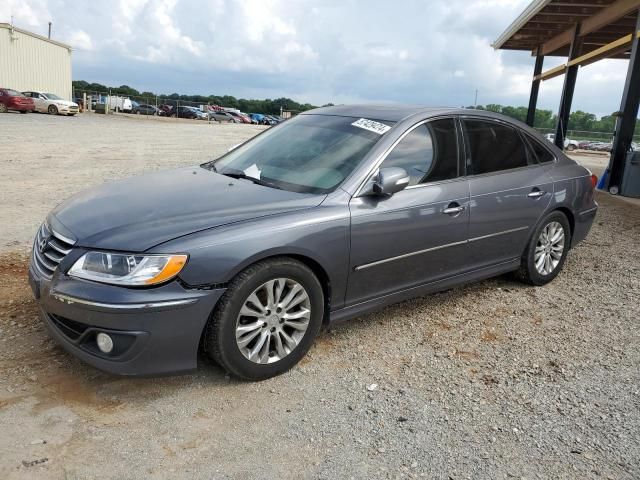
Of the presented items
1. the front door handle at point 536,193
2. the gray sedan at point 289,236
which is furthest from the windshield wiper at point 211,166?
the front door handle at point 536,193

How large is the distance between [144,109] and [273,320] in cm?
5196

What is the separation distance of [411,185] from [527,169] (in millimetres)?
1491

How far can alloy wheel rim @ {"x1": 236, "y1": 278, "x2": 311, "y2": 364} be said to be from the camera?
3.02 meters

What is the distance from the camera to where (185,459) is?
8.17 feet

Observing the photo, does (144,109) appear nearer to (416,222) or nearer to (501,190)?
(501,190)

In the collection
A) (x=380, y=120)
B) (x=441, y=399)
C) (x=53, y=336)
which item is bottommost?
(x=441, y=399)

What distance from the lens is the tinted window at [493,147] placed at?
Result: 4.24 m

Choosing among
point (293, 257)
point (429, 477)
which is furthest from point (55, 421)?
point (429, 477)

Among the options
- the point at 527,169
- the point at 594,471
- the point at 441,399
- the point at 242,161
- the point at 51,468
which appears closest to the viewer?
the point at 51,468

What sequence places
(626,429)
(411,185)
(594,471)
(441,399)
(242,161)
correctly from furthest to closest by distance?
(242,161), (411,185), (441,399), (626,429), (594,471)

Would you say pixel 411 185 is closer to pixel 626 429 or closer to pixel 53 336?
pixel 626 429

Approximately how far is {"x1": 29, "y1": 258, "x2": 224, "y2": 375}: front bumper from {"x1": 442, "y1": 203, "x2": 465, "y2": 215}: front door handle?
1829 millimetres

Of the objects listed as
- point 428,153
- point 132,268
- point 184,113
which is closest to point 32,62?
point 184,113

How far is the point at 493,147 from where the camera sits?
4.43m
